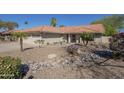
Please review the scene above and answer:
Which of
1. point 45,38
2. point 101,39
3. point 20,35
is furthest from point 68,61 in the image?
point 45,38

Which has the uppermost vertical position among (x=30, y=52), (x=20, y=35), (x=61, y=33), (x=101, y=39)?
(x=61, y=33)

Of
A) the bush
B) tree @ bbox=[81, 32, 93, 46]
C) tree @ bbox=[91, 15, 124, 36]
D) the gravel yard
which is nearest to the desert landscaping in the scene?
the gravel yard

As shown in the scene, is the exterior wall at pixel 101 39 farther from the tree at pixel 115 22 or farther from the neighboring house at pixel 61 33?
the tree at pixel 115 22

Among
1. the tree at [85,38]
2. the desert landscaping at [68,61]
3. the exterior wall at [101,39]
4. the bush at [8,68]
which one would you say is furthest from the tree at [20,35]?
the exterior wall at [101,39]

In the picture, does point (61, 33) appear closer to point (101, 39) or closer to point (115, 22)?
point (101, 39)

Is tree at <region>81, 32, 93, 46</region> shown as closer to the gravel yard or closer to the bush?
the gravel yard

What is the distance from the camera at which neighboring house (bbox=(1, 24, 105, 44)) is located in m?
12.5

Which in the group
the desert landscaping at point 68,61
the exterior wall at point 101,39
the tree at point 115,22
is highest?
the tree at point 115,22

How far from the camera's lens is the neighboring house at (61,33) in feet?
41.0

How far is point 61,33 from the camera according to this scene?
15164 millimetres
